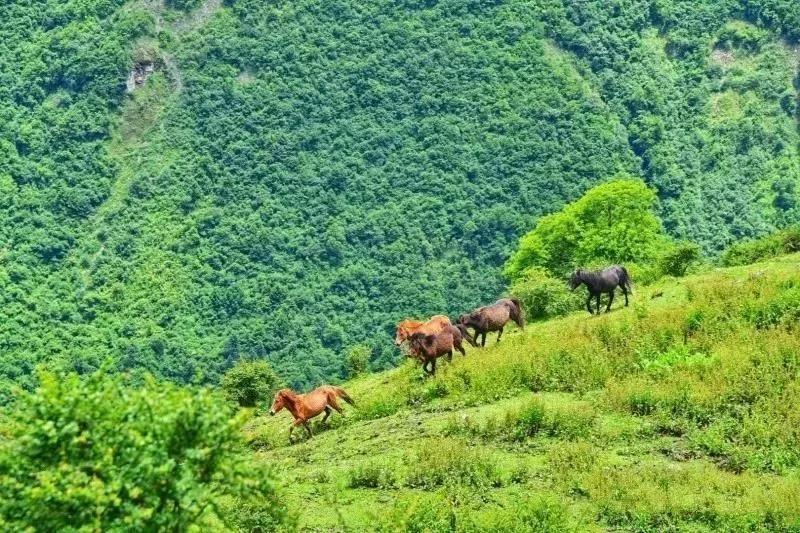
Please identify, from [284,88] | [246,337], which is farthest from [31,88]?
[246,337]

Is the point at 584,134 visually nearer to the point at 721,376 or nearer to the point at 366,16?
the point at 366,16

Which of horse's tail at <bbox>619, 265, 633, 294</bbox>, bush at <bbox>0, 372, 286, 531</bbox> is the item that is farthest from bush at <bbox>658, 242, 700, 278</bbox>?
bush at <bbox>0, 372, 286, 531</bbox>

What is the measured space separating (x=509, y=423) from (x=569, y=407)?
1425 millimetres

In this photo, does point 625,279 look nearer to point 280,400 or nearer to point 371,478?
point 280,400

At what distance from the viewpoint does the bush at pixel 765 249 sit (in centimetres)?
3719

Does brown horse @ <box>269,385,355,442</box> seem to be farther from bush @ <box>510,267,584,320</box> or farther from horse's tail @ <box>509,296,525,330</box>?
bush @ <box>510,267,584,320</box>

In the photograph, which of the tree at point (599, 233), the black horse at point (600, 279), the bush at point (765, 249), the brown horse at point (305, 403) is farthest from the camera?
the tree at point (599, 233)

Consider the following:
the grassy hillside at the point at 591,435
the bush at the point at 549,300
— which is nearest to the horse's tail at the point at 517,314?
the grassy hillside at the point at 591,435

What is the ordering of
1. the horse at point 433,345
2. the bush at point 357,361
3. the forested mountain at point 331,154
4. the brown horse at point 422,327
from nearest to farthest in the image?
1. the horse at point 433,345
2. the brown horse at point 422,327
3. the bush at point 357,361
4. the forested mountain at point 331,154

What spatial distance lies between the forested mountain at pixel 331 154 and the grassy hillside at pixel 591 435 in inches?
3820

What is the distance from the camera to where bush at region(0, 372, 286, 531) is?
33.1 ft

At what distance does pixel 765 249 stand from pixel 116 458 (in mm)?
33426

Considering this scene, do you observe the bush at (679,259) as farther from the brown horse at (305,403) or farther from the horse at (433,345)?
the brown horse at (305,403)

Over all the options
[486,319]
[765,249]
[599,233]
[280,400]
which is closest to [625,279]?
[486,319]
